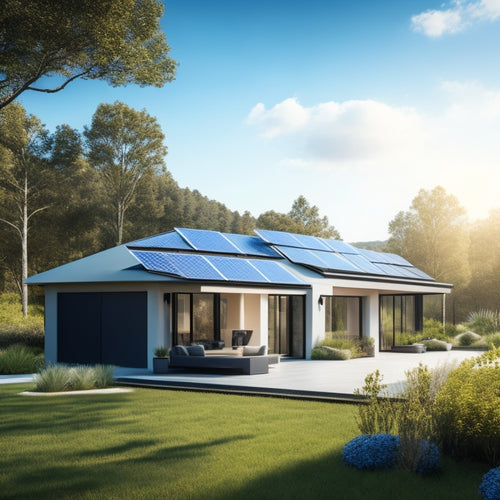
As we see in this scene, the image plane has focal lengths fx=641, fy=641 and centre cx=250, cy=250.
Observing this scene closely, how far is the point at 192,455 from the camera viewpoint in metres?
8.38

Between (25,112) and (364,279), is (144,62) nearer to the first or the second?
(364,279)

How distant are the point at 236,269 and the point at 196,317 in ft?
7.18

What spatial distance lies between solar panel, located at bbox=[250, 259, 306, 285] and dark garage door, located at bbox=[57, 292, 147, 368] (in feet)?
17.0

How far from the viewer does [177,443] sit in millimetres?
9109

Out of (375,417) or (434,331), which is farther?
(434,331)

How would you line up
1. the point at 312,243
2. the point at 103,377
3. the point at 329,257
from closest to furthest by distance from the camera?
the point at 103,377 → the point at 329,257 → the point at 312,243

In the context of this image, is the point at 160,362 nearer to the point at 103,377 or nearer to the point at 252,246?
the point at 103,377

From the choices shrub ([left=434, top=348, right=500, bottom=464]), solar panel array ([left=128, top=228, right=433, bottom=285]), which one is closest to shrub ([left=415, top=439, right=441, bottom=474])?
shrub ([left=434, top=348, right=500, bottom=464])

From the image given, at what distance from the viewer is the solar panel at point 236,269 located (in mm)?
21594

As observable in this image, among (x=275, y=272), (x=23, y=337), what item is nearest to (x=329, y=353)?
(x=275, y=272)

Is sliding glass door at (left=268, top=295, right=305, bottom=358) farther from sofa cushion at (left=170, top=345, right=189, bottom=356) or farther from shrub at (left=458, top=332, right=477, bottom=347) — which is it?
shrub at (left=458, top=332, right=477, bottom=347)

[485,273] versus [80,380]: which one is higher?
[485,273]

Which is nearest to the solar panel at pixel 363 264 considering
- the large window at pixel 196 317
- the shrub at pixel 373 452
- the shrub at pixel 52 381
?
the large window at pixel 196 317

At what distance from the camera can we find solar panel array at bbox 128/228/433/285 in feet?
69.1
